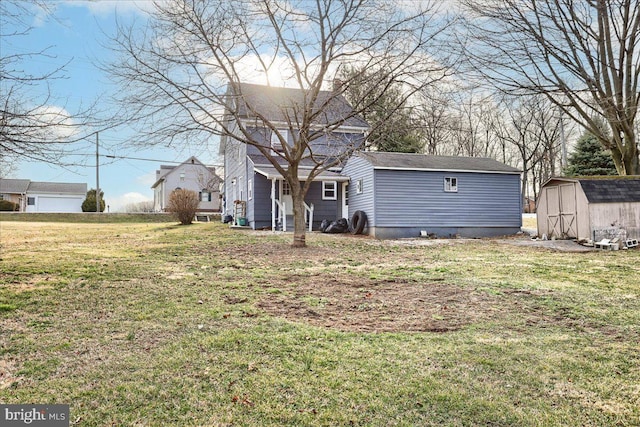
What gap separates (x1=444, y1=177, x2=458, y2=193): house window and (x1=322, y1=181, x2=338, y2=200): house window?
5482 mm

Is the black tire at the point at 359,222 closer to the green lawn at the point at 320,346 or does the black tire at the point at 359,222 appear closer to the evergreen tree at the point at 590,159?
the green lawn at the point at 320,346

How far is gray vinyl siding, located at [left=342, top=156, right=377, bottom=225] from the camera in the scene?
61.4 ft

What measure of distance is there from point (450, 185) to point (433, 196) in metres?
1.06

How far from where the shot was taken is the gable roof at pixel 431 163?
61.7 feet

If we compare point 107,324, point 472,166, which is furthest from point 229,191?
point 107,324

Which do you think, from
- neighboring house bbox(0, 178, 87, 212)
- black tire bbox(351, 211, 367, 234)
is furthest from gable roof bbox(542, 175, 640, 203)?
neighboring house bbox(0, 178, 87, 212)

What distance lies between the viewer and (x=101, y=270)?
8.95 metres

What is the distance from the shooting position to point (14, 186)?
48250 mm

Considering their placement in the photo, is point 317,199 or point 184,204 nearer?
point 317,199

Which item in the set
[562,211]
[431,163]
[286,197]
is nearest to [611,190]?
[562,211]

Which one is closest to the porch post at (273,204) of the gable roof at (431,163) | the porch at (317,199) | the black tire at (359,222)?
the porch at (317,199)

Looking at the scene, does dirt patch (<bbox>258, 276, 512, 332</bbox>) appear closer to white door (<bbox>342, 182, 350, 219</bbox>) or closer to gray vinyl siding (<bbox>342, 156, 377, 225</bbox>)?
gray vinyl siding (<bbox>342, 156, 377, 225</bbox>)

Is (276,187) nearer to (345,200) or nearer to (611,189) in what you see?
(345,200)

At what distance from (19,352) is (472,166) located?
18943 millimetres
